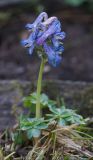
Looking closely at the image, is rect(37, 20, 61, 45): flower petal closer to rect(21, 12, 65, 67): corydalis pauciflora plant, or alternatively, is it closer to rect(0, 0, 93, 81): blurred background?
rect(21, 12, 65, 67): corydalis pauciflora plant

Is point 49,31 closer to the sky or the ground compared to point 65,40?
closer to the ground

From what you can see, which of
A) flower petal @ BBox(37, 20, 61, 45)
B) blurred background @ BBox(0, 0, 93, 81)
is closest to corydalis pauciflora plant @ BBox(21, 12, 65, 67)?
flower petal @ BBox(37, 20, 61, 45)

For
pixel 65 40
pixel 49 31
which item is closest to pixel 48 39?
pixel 49 31

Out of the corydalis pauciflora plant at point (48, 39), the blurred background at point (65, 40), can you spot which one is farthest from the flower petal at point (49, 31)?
the blurred background at point (65, 40)

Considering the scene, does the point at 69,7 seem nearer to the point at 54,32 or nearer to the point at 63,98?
the point at 63,98

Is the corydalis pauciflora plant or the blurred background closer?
the corydalis pauciflora plant

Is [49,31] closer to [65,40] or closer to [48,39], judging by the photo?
[48,39]
